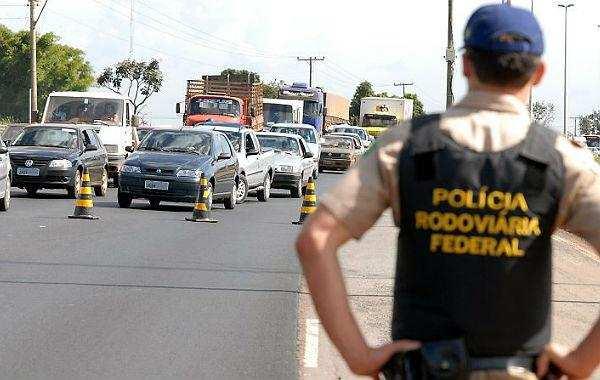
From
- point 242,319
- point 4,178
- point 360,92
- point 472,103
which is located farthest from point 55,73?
Result: point 472,103

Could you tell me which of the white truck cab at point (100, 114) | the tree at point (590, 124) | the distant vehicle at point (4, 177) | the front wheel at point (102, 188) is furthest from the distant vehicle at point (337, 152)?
the tree at point (590, 124)

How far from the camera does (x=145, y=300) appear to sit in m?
13.2

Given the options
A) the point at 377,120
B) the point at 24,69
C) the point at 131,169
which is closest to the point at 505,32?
the point at 131,169

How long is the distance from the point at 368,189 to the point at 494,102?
0.38 metres

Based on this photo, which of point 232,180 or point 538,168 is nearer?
point 538,168

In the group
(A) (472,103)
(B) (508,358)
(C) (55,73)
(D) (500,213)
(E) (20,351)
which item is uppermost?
(C) (55,73)

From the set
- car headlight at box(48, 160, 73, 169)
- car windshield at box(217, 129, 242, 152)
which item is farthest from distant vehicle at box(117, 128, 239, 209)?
car windshield at box(217, 129, 242, 152)

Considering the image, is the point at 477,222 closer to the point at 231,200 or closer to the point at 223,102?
the point at 231,200

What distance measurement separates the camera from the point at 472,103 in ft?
11.9

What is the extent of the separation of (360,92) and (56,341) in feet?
519

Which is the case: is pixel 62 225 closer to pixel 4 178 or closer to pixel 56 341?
pixel 4 178

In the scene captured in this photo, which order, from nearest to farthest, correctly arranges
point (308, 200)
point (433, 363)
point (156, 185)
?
1. point (433, 363)
2. point (308, 200)
3. point (156, 185)

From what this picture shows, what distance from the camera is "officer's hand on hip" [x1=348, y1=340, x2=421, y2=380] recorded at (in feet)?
11.4

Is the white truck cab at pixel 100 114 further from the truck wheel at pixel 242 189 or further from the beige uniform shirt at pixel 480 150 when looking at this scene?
the beige uniform shirt at pixel 480 150
